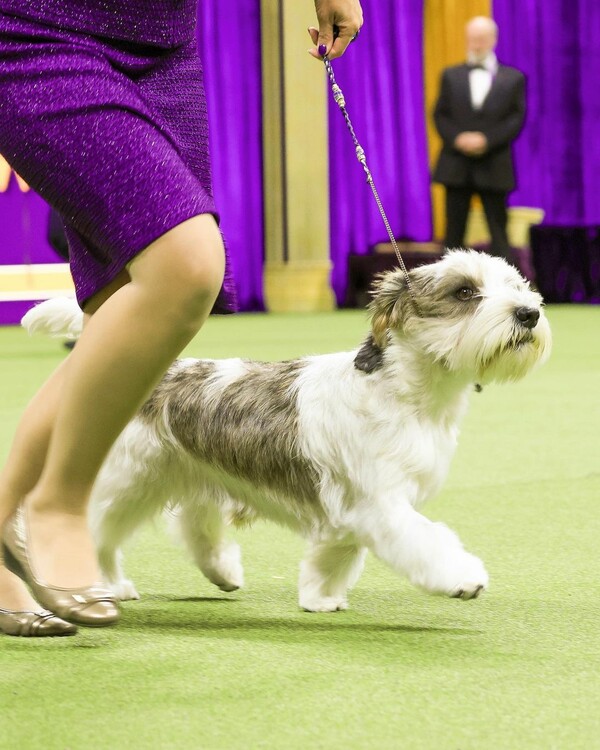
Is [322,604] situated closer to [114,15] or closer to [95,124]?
[95,124]

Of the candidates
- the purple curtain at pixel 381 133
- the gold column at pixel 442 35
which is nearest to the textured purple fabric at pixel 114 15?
the purple curtain at pixel 381 133

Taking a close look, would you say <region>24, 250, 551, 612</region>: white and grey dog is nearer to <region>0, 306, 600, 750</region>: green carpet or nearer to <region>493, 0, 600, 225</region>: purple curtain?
<region>0, 306, 600, 750</region>: green carpet

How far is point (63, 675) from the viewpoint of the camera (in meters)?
1.90

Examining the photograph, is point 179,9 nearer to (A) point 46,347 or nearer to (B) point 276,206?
(A) point 46,347

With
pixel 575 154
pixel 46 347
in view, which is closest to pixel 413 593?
pixel 46 347

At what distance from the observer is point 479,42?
29.7 ft

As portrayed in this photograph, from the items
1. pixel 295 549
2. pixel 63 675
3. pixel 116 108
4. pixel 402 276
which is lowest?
pixel 295 549

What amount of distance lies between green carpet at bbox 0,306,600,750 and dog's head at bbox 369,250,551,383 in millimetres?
432

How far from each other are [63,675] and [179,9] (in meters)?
0.99

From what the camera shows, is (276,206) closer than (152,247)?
No

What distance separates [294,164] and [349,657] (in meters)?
9.94

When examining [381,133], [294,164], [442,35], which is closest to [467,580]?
[294,164]

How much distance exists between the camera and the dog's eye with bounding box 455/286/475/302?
2.40 m

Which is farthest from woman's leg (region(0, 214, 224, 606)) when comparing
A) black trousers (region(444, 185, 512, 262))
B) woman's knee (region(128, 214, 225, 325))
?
black trousers (region(444, 185, 512, 262))
